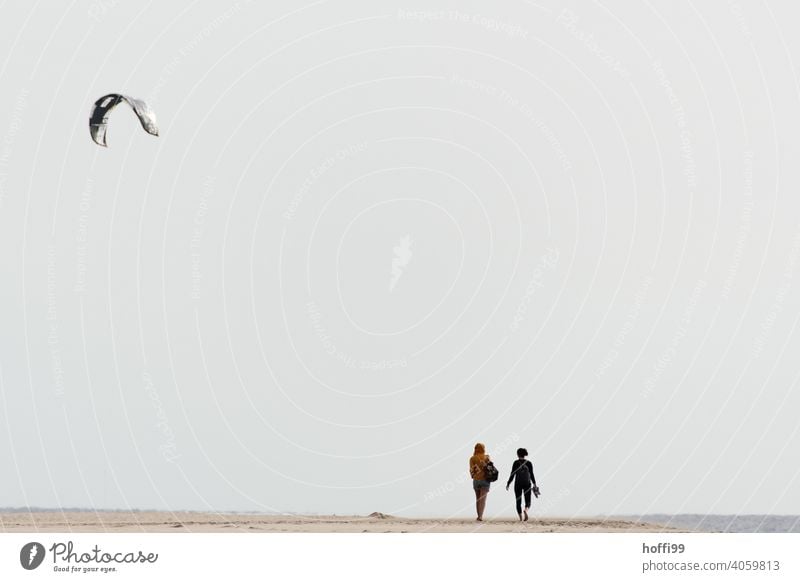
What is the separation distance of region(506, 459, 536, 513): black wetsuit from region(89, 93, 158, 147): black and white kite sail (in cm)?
1281

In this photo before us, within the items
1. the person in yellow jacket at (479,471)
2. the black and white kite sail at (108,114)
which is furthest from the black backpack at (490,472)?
the black and white kite sail at (108,114)

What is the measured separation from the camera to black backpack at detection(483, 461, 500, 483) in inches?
2003

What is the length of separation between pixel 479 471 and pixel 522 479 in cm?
111

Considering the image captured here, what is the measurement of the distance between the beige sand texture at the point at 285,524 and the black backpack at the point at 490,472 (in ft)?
3.74

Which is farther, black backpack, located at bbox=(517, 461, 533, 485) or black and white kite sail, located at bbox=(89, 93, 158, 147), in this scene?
black and white kite sail, located at bbox=(89, 93, 158, 147)

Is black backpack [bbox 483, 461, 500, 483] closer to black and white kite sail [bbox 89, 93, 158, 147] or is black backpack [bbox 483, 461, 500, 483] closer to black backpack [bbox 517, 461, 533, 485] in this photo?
black backpack [bbox 517, 461, 533, 485]

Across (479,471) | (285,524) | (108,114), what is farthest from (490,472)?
(108,114)

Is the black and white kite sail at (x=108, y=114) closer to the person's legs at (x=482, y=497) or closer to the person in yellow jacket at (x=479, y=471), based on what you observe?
the person in yellow jacket at (x=479, y=471)

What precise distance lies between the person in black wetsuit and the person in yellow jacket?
2.35 ft

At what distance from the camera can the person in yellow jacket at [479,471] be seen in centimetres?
5100

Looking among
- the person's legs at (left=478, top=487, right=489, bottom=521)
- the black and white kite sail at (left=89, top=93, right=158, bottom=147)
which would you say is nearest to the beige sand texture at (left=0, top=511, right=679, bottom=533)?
the person's legs at (left=478, top=487, right=489, bottom=521)

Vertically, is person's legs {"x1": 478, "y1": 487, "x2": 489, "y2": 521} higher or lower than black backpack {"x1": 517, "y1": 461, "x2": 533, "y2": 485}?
lower

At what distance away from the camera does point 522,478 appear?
50875mm
